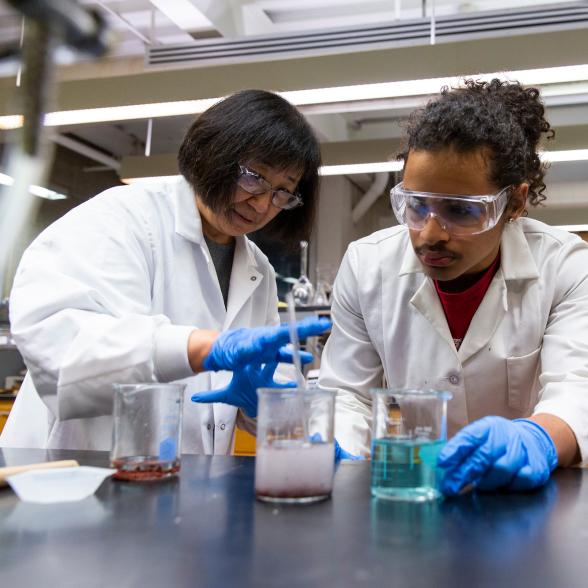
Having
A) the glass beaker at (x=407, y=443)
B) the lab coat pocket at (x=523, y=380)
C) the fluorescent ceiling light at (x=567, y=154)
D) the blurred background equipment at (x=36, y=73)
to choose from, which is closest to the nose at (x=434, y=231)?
the lab coat pocket at (x=523, y=380)

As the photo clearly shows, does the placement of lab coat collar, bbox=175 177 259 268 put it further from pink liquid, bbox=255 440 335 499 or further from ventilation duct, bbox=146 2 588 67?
ventilation duct, bbox=146 2 588 67

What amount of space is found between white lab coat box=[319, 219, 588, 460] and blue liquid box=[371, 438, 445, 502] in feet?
1.99

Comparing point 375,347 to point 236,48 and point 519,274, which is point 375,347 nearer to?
point 519,274

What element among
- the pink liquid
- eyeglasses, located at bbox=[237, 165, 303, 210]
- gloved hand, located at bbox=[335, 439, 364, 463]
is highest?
eyeglasses, located at bbox=[237, 165, 303, 210]

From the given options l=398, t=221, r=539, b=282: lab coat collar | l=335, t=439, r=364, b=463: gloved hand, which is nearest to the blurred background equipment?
l=335, t=439, r=364, b=463: gloved hand

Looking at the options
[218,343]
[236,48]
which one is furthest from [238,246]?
[236,48]

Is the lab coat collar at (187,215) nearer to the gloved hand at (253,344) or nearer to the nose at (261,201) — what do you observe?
the nose at (261,201)

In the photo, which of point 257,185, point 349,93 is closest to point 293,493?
point 257,185

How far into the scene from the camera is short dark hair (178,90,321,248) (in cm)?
164

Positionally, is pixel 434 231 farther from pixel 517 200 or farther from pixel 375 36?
pixel 375 36

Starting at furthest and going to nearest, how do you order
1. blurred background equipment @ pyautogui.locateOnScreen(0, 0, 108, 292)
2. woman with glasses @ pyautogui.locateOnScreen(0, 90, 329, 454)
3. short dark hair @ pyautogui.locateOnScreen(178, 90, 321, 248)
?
short dark hair @ pyautogui.locateOnScreen(178, 90, 321, 248) < woman with glasses @ pyautogui.locateOnScreen(0, 90, 329, 454) < blurred background equipment @ pyautogui.locateOnScreen(0, 0, 108, 292)

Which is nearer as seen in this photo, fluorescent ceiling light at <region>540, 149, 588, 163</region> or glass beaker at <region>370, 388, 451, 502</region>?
glass beaker at <region>370, 388, 451, 502</region>

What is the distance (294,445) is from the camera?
819mm

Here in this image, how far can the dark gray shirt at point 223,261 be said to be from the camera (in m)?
1.85
